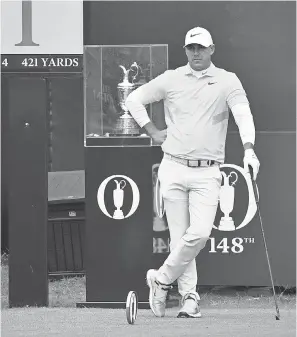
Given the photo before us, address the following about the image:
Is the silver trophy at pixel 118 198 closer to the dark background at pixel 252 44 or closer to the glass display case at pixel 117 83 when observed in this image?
the glass display case at pixel 117 83

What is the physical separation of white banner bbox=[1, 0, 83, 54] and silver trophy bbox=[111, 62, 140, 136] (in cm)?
49

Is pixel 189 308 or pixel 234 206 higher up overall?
pixel 234 206

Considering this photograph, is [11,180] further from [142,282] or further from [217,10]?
[217,10]

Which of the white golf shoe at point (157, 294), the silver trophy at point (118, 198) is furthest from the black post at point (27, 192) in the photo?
the white golf shoe at point (157, 294)

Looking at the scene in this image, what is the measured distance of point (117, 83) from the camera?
10.8 m

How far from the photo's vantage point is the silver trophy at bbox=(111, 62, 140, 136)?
10.8 m

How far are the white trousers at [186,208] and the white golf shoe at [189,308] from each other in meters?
0.07

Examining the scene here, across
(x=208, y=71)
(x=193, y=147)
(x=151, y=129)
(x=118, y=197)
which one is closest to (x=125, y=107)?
(x=118, y=197)

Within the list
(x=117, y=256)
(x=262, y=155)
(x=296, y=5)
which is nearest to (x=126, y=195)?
(x=117, y=256)

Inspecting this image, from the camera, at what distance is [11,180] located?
1066cm

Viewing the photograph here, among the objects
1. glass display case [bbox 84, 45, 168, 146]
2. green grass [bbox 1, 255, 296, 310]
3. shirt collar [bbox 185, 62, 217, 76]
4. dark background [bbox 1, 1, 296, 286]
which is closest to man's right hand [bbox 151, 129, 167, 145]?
shirt collar [bbox 185, 62, 217, 76]

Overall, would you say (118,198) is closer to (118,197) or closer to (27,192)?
(118,197)

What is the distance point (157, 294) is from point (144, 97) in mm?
1527

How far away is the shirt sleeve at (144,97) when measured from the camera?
31.8 feet
